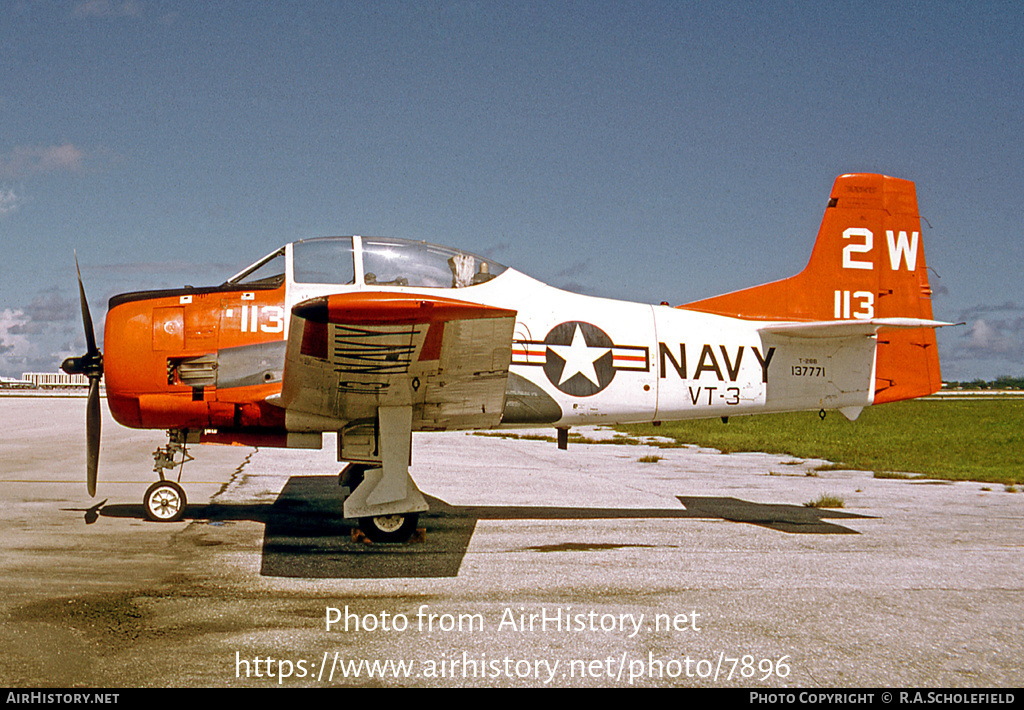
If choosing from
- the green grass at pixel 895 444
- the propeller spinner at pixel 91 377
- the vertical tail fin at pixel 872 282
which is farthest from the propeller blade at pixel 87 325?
the green grass at pixel 895 444

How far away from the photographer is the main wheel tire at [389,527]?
7.40 meters

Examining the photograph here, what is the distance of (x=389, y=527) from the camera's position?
742 centimetres

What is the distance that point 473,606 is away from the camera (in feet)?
17.8

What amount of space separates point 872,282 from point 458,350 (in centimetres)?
654

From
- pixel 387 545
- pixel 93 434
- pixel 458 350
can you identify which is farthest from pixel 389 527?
pixel 93 434

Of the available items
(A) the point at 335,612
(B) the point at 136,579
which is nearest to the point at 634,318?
(A) the point at 335,612

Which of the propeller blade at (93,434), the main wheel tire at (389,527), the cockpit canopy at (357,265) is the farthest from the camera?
the propeller blade at (93,434)

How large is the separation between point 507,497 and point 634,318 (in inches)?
134

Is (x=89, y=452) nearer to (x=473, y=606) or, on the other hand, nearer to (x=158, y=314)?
(x=158, y=314)

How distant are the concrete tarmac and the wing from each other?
136 centimetres

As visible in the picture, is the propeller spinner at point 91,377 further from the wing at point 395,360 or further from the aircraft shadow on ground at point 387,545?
the wing at point 395,360

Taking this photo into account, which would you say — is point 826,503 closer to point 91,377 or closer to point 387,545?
point 387,545

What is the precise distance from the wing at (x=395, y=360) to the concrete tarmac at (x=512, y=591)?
1360 mm

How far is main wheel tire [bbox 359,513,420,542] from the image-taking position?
740 cm
